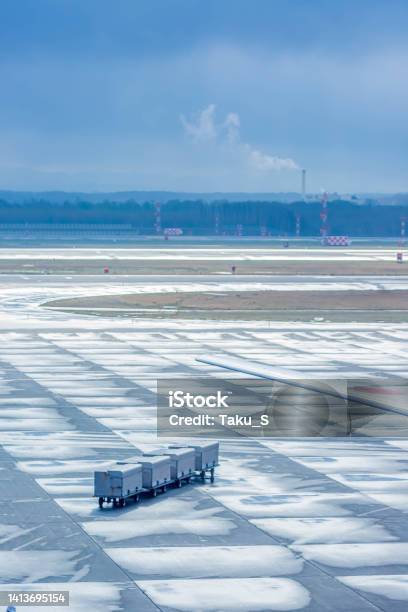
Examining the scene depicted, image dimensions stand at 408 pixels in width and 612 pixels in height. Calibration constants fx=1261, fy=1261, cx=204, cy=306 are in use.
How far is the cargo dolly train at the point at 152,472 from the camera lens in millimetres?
37219

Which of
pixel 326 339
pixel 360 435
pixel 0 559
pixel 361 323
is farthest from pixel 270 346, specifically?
pixel 0 559

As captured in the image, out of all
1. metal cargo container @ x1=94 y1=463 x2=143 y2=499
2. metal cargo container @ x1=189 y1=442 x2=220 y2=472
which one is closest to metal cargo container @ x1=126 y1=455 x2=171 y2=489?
metal cargo container @ x1=94 y1=463 x2=143 y2=499

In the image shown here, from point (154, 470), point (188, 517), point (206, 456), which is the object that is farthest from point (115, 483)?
point (206, 456)

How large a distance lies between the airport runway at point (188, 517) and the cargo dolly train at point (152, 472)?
52 cm

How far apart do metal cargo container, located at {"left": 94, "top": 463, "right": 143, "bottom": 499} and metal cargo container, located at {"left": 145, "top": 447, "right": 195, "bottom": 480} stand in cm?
248

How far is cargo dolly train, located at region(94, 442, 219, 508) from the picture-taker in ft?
122

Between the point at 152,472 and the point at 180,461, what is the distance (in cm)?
194

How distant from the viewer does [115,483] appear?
37.1m

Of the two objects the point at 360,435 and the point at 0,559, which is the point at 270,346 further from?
the point at 0,559

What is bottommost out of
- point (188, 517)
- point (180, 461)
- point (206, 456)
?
point (188, 517)

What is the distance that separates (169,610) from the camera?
28406 mm

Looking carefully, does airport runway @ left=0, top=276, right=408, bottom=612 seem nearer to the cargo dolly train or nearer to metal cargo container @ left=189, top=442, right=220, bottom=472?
the cargo dolly train

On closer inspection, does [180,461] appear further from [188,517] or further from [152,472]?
[188,517]

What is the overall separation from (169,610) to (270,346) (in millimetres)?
51577
